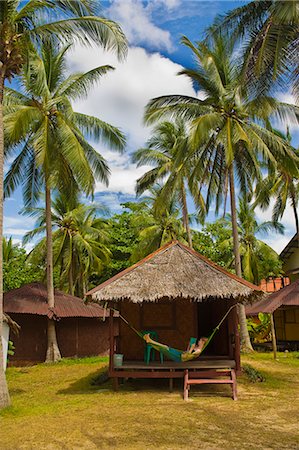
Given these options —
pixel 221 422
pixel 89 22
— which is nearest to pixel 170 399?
pixel 221 422

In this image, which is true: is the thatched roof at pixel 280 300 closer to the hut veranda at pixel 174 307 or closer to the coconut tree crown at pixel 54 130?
the hut veranda at pixel 174 307

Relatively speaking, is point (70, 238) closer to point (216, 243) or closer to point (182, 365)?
point (216, 243)

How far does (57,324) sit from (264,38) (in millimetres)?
12304

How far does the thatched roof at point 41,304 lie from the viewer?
52.2 ft

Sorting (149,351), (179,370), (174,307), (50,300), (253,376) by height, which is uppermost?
(50,300)

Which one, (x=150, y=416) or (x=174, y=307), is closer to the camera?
(x=150, y=416)

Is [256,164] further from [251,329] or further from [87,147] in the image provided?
[251,329]

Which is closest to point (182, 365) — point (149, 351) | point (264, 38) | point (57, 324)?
point (149, 351)

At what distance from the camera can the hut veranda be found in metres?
9.18

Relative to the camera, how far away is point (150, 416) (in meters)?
7.30

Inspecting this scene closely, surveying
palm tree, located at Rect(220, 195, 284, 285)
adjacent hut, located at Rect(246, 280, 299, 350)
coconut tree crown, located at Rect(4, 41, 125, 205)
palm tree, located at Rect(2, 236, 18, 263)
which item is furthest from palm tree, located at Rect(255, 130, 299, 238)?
palm tree, located at Rect(2, 236, 18, 263)

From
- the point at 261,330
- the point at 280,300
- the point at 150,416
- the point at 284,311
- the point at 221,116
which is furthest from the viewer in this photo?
the point at 261,330

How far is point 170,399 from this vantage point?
8781mm

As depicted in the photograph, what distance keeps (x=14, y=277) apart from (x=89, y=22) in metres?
17.8
